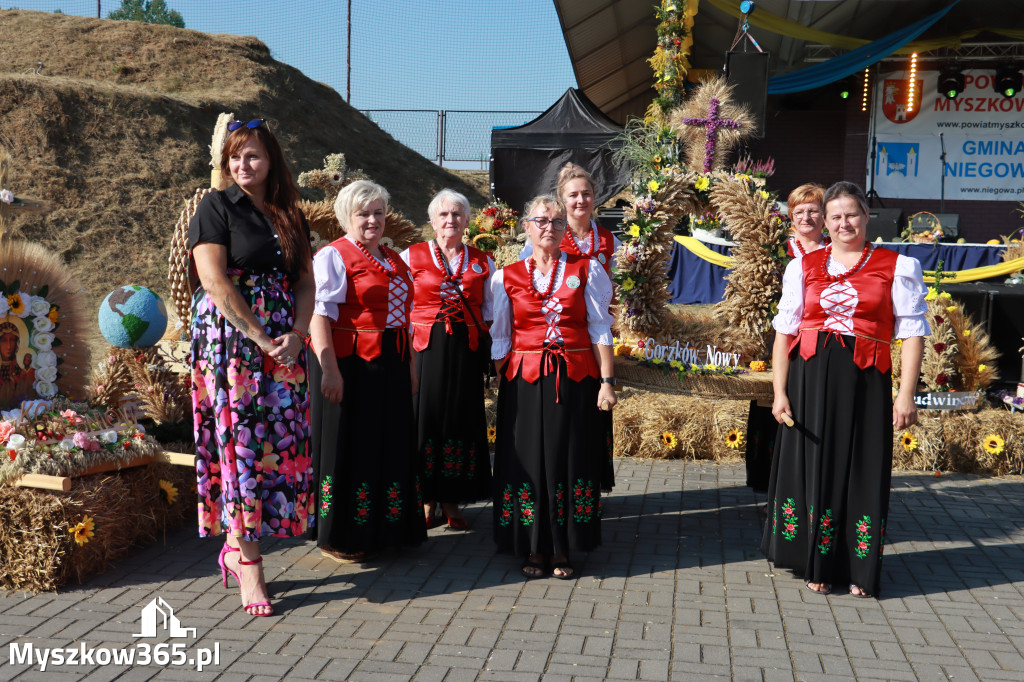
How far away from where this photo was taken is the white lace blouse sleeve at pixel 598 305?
4109 mm

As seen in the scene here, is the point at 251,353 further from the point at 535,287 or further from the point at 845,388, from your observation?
the point at 845,388

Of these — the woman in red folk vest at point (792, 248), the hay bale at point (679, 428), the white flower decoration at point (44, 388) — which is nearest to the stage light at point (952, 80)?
the hay bale at point (679, 428)

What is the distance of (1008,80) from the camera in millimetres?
16062

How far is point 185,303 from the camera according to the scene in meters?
5.57

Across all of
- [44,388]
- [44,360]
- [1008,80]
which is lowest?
[44,388]

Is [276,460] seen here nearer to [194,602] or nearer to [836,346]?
[194,602]

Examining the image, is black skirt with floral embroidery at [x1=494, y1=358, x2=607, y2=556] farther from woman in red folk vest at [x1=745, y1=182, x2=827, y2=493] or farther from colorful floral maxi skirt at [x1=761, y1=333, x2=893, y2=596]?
woman in red folk vest at [x1=745, y1=182, x2=827, y2=493]

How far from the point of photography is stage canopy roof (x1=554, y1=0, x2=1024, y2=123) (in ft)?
48.6

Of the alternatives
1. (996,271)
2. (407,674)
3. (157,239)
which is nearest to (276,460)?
(407,674)

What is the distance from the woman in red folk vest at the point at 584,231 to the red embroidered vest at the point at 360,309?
2.86 ft

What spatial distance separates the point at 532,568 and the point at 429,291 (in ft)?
5.12

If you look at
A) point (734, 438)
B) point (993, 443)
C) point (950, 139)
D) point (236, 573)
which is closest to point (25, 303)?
point (236, 573)

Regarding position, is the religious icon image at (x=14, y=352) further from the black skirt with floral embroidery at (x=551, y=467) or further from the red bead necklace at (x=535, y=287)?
the red bead necklace at (x=535, y=287)

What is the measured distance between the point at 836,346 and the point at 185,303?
12.9 feet
